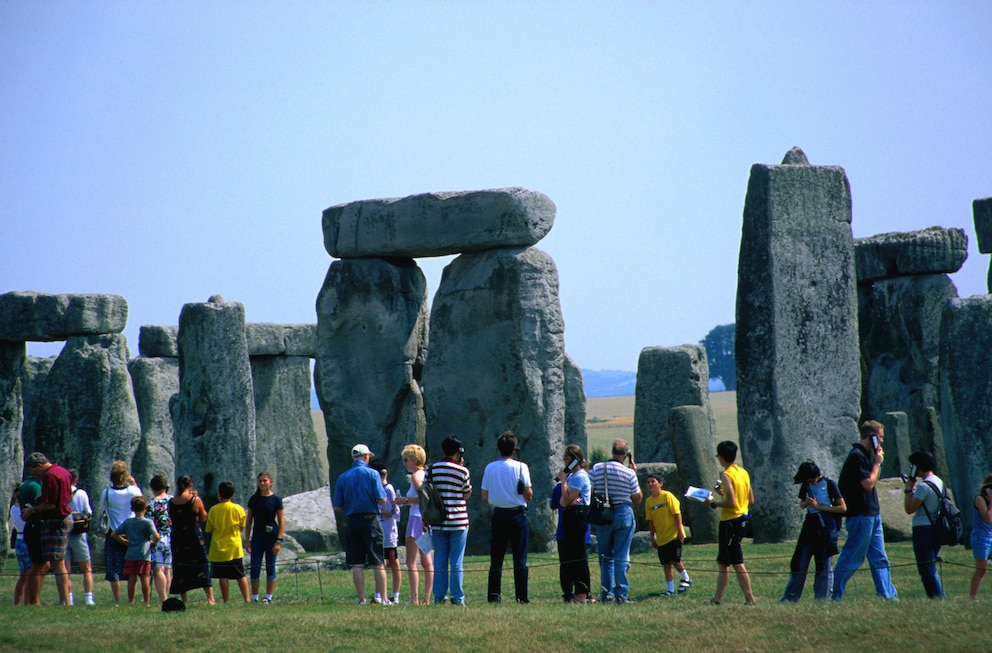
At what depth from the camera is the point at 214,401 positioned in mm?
16469

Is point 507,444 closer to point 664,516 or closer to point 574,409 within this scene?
point 664,516

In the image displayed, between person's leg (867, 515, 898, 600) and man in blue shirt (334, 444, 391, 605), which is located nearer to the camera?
person's leg (867, 515, 898, 600)

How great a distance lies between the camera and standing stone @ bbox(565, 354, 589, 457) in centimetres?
2112

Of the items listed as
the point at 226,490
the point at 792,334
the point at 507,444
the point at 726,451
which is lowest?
the point at 226,490

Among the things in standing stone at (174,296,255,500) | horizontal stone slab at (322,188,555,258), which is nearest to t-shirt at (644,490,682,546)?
horizontal stone slab at (322,188,555,258)

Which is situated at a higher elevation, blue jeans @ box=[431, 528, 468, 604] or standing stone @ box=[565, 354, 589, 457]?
standing stone @ box=[565, 354, 589, 457]

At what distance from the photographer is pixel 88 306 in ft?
62.1

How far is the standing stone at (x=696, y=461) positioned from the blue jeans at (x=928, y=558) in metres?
5.41

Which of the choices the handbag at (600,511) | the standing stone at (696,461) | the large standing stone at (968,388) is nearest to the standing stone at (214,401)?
the standing stone at (696,461)

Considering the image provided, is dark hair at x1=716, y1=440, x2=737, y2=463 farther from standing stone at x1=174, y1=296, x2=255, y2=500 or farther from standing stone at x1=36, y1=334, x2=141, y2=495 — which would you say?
standing stone at x1=36, y1=334, x2=141, y2=495

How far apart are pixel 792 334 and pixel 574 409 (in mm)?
5708

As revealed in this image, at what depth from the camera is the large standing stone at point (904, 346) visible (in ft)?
68.6

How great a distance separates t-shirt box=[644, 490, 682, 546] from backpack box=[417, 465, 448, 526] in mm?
1807

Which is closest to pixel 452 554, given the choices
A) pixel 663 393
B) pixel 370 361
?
A: pixel 370 361
